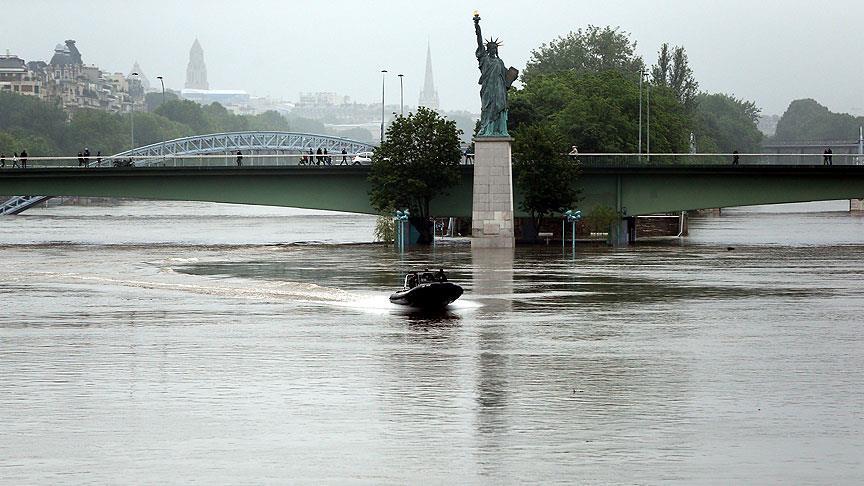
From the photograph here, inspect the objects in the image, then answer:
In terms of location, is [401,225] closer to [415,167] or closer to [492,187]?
[415,167]

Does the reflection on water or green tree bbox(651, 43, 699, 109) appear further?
green tree bbox(651, 43, 699, 109)

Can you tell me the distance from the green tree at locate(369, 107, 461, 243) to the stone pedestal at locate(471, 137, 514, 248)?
517 cm

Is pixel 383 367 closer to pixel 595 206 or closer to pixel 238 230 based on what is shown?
pixel 595 206

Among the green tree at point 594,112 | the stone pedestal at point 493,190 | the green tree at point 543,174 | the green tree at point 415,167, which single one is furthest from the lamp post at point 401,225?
the green tree at point 594,112

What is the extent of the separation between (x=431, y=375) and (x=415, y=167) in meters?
58.5

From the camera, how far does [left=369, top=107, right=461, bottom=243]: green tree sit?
92.9m

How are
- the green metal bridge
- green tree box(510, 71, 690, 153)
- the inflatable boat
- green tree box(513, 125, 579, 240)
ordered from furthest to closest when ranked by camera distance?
green tree box(510, 71, 690, 153) → green tree box(513, 125, 579, 240) → the green metal bridge → the inflatable boat

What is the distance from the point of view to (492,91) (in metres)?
89.4

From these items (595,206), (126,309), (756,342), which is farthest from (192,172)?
(756,342)

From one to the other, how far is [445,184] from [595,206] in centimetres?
916

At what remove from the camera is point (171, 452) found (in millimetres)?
26031

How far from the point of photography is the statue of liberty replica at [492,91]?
292 ft

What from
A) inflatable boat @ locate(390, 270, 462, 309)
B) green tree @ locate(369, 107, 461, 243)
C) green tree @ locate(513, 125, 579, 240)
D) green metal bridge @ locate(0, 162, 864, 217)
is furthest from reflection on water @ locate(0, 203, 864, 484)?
green tree @ locate(369, 107, 461, 243)

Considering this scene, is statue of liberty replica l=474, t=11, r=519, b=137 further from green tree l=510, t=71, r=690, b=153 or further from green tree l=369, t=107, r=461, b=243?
green tree l=510, t=71, r=690, b=153
